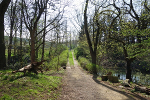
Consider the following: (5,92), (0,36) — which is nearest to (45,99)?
(5,92)

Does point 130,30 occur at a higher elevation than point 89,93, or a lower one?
higher

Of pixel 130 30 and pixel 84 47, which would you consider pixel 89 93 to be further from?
pixel 84 47

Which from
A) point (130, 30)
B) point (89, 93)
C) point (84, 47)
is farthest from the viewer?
point (84, 47)

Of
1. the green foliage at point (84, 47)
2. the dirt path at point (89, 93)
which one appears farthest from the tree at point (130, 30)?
the green foliage at point (84, 47)

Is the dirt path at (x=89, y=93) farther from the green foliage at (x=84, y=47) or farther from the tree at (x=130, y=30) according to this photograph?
the green foliage at (x=84, y=47)

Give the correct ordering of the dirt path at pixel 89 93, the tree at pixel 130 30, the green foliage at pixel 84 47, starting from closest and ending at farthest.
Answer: the dirt path at pixel 89 93
the tree at pixel 130 30
the green foliage at pixel 84 47

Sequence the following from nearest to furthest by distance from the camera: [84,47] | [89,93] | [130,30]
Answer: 1. [89,93]
2. [130,30]
3. [84,47]

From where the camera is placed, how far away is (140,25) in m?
10.3

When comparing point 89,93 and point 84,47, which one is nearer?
point 89,93

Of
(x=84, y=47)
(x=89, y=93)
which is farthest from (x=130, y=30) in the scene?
(x=84, y=47)

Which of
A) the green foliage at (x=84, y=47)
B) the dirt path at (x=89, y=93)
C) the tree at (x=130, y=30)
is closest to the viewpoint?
the dirt path at (x=89, y=93)

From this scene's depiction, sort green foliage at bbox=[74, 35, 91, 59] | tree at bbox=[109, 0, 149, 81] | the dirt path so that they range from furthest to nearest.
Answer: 1. green foliage at bbox=[74, 35, 91, 59]
2. tree at bbox=[109, 0, 149, 81]
3. the dirt path

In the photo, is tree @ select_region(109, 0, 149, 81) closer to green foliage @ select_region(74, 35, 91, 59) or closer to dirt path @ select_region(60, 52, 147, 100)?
dirt path @ select_region(60, 52, 147, 100)

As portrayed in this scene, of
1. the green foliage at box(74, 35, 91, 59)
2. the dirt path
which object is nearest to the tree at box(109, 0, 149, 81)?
the dirt path
